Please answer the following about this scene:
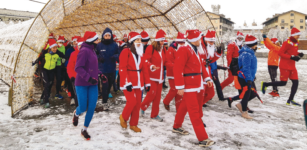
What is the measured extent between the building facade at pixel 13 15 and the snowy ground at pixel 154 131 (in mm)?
35686

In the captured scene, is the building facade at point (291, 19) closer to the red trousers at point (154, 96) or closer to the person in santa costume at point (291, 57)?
the person in santa costume at point (291, 57)

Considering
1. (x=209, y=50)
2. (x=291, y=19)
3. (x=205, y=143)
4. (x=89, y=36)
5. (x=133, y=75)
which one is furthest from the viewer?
(x=291, y=19)

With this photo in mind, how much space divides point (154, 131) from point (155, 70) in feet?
4.18

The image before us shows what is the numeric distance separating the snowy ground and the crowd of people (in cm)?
23

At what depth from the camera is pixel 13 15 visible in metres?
35.8

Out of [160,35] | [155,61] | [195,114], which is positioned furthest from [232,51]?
[195,114]

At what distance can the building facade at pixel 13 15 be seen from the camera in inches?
1324

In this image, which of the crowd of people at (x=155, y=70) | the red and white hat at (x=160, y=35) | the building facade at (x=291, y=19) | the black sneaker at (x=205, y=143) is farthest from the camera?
the building facade at (x=291, y=19)

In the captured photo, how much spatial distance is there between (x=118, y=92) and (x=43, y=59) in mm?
2708

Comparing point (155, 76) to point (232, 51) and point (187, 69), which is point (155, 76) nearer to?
point (187, 69)

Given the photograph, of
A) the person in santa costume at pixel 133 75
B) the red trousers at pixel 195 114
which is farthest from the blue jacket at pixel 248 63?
the person in santa costume at pixel 133 75

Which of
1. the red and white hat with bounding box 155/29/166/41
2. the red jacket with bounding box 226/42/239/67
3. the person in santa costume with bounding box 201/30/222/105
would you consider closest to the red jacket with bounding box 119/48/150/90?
the red and white hat with bounding box 155/29/166/41

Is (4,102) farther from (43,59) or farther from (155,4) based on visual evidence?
(155,4)

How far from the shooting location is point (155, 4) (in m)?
7.10
